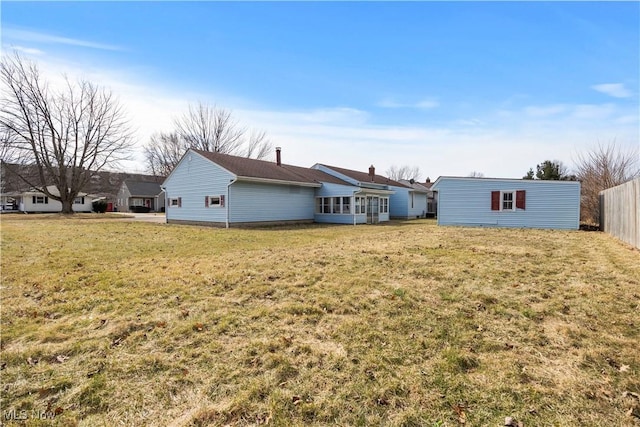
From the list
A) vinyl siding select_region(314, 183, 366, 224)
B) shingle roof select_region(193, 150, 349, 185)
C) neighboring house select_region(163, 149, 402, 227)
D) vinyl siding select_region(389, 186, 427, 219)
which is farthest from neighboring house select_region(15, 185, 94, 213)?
vinyl siding select_region(389, 186, 427, 219)

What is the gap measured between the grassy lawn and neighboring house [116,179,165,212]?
1797 inches

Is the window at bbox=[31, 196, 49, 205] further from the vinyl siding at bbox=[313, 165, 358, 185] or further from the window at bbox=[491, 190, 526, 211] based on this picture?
the window at bbox=[491, 190, 526, 211]

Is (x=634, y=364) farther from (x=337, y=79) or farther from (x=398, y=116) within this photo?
(x=398, y=116)

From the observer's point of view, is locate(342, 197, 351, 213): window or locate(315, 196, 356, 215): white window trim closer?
locate(315, 196, 356, 215): white window trim

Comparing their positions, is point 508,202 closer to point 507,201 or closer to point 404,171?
point 507,201

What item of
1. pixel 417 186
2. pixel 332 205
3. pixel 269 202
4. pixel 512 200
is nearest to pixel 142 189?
pixel 269 202

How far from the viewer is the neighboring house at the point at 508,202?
56.3 ft

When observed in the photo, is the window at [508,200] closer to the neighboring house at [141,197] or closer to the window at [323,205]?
the window at [323,205]

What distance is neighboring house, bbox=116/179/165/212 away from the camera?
47875 mm

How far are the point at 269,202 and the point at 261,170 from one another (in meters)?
2.56

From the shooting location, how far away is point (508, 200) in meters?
18.8

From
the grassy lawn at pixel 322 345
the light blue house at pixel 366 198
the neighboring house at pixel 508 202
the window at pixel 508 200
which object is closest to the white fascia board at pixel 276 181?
the light blue house at pixel 366 198

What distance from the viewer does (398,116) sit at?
2169 centimetres

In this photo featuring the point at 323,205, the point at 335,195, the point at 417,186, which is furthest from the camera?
the point at 417,186
